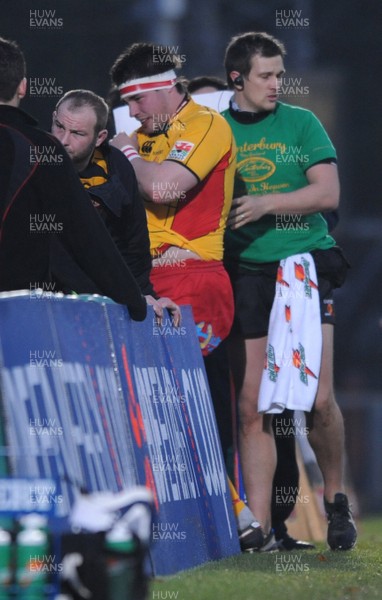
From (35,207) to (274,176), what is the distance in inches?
101

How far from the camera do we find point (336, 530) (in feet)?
23.4

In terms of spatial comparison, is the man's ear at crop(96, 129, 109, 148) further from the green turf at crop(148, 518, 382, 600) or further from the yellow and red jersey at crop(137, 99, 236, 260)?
the green turf at crop(148, 518, 382, 600)

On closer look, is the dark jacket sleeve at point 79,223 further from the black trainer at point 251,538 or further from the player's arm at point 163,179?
the black trainer at point 251,538

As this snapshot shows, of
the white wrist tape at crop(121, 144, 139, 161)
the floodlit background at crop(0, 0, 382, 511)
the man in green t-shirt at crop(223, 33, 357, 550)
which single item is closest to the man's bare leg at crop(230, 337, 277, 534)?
the man in green t-shirt at crop(223, 33, 357, 550)

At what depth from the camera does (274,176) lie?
7.36 m

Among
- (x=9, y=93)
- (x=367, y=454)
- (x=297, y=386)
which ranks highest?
(x=9, y=93)

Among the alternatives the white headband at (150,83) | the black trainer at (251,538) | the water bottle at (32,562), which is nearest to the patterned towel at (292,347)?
the black trainer at (251,538)

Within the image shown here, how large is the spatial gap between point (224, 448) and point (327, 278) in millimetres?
A: 1007

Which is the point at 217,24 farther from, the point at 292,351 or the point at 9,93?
the point at 9,93

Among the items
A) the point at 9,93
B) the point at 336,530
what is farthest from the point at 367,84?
the point at 9,93

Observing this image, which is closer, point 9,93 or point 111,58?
point 9,93

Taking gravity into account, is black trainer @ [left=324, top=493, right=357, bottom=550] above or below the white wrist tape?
below

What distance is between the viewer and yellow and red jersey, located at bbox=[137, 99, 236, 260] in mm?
6773

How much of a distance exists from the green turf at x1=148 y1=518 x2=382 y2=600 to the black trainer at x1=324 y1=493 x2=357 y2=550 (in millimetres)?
172
